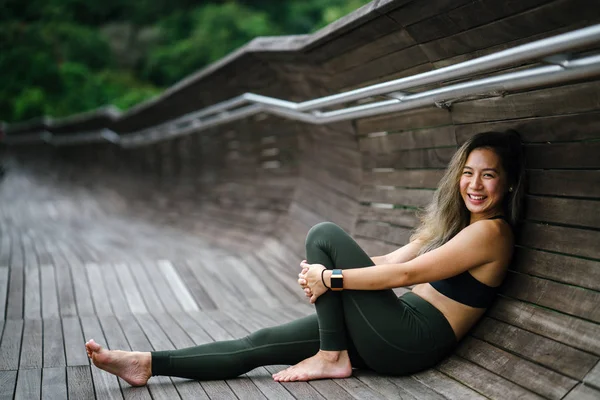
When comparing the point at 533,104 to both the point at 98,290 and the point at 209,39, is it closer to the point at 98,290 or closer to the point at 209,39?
the point at 98,290

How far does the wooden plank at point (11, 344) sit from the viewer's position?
9.38ft

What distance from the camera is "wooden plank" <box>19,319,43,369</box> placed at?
287 centimetres

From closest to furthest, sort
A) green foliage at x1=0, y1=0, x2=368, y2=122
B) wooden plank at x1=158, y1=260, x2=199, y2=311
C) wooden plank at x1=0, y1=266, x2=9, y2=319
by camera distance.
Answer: wooden plank at x1=0, y1=266, x2=9, y2=319, wooden plank at x1=158, y1=260, x2=199, y2=311, green foliage at x1=0, y1=0, x2=368, y2=122

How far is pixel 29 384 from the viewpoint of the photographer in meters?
2.58

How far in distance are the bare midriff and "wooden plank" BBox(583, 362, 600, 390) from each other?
1.84 feet

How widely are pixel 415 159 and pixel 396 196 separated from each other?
0.32 meters

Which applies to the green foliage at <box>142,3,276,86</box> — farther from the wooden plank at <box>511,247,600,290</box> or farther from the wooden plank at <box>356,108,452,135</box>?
the wooden plank at <box>511,247,600,290</box>

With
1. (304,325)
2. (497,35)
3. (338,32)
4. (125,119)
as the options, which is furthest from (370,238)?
(125,119)

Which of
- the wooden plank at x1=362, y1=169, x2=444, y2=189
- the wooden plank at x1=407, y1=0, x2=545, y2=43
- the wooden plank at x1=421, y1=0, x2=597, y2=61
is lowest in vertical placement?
the wooden plank at x1=362, y1=169, x2=444, y2=189

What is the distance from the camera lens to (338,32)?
11.9 ft

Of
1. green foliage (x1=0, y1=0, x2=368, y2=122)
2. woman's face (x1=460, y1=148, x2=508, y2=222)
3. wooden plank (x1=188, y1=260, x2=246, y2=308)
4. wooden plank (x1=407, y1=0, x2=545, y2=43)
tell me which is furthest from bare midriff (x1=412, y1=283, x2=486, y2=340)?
green foliage (x1=0, y1=0, x2=368, y2=122)

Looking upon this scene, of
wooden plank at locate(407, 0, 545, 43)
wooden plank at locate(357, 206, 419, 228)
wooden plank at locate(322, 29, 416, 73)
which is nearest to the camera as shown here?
wooden plank at locate(407, 0, 545, 43)

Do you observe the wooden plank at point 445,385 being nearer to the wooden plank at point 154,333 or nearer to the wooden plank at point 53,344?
the wooden plank at point 154,333

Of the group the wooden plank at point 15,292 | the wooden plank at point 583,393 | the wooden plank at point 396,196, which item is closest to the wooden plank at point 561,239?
the wooden plank at point 583,393
